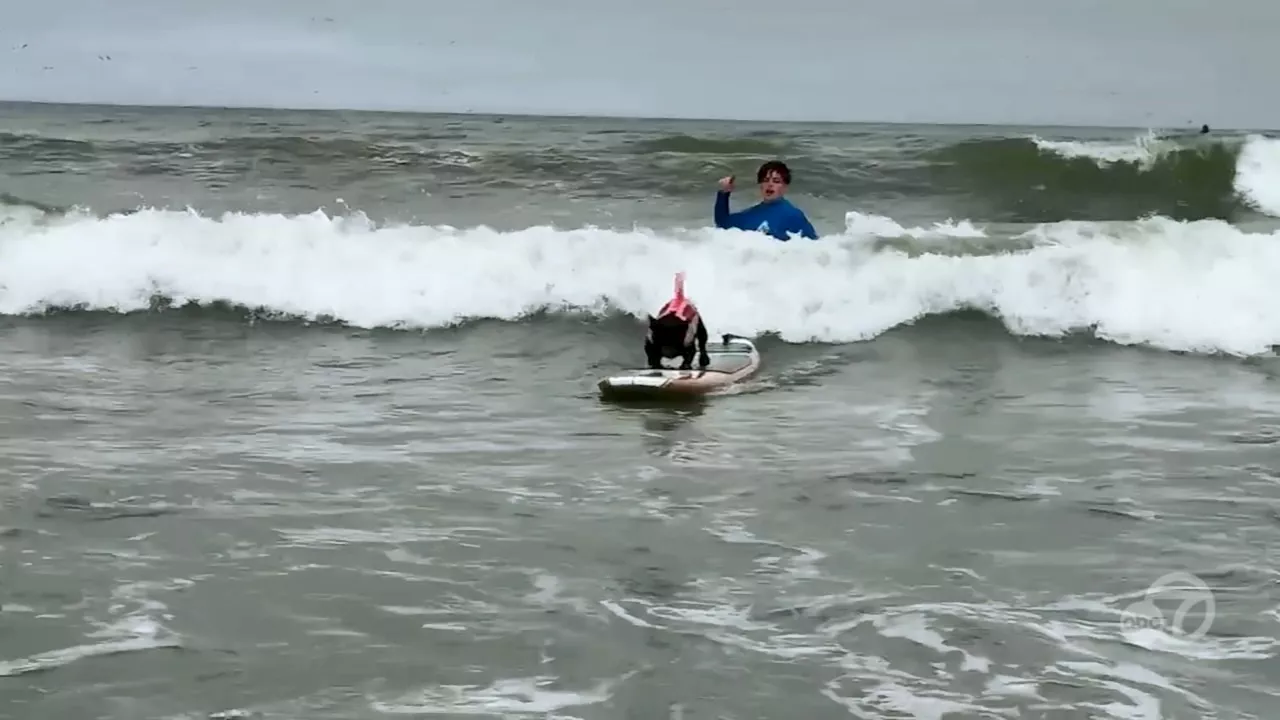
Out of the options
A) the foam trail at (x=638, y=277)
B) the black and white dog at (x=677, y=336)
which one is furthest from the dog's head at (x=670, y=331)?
the foam trail at (x=638, y=277)

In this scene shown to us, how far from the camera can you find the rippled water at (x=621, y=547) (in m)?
3.68

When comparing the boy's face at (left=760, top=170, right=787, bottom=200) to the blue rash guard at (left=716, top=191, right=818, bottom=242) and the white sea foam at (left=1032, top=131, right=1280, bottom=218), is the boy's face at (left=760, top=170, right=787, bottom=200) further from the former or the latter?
the white sea foam at (left=1032, top=131, right=1280, bottom=218)

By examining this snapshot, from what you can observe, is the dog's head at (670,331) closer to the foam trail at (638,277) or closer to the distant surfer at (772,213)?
the distant surfer at (772,213)

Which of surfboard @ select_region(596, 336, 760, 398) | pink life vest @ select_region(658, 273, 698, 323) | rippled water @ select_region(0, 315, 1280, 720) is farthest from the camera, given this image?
pink life vest @ select_region(658, 273, 698, 323)

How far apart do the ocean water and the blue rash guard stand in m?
0.97

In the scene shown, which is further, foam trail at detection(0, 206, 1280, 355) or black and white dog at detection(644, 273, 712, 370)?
foam trail at detection(0, 206, 1280, 355)

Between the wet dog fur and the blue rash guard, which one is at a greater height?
the blue rash guard

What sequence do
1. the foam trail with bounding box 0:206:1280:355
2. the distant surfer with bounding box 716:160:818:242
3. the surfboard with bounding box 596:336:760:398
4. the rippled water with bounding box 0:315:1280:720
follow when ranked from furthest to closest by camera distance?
the foam trail with bounding box 0:206:1280:355, the distant surfer with bounding box 716:160:818:242, the surfboard with bounding box 596:336:760:398, the rippled water with bounding box 0:315:1280:720

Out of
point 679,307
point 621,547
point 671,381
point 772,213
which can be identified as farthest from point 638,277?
point 621,547

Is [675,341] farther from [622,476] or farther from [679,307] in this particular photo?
[622,476]

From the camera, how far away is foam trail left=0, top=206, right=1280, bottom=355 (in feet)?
37.1

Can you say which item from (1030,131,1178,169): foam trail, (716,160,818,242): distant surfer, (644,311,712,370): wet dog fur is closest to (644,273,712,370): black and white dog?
(644,311,712,370): wet dog fur

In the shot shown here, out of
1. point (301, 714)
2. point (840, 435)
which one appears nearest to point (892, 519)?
point (840, 435)

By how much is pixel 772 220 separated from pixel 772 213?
6 cm
